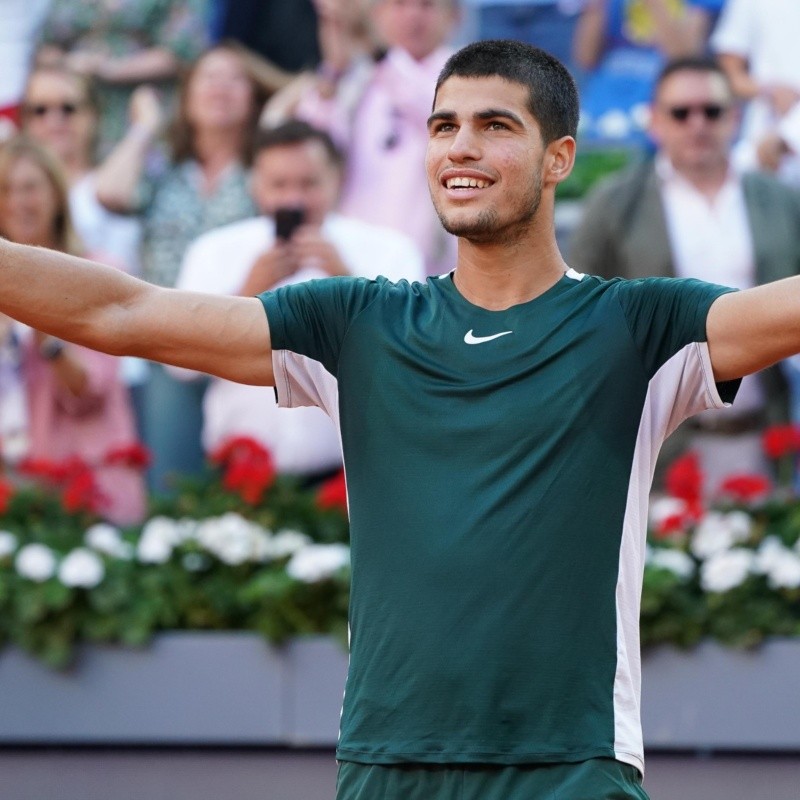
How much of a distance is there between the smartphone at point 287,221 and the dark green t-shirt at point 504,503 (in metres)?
3.95

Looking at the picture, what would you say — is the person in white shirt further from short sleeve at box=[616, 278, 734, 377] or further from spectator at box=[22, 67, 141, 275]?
short sleeve at box=[616, 278, 734, 377]

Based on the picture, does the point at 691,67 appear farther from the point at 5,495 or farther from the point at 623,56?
the point at 5,495

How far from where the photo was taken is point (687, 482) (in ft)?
19.7

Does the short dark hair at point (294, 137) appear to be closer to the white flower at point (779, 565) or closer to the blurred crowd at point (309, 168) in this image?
the blurred crowd at point (309, 168)

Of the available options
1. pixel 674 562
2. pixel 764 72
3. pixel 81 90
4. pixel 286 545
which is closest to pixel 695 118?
pixel 764 72

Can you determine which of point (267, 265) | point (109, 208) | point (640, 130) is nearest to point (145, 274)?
point (109, 208)

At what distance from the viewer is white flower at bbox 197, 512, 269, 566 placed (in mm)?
6023

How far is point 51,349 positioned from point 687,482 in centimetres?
302

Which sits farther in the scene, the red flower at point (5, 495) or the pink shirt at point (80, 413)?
the pink shirt at point (80, 413)

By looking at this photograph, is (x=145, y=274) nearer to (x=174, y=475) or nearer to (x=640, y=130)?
(x=174, y=475)

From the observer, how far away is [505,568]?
279 centimetres

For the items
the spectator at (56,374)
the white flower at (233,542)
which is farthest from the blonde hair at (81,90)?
the white flower at (233,542)

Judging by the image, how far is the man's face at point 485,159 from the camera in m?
2.96

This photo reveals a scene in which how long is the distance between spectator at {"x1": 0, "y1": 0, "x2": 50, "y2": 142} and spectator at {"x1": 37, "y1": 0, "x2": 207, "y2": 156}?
0.07 m
